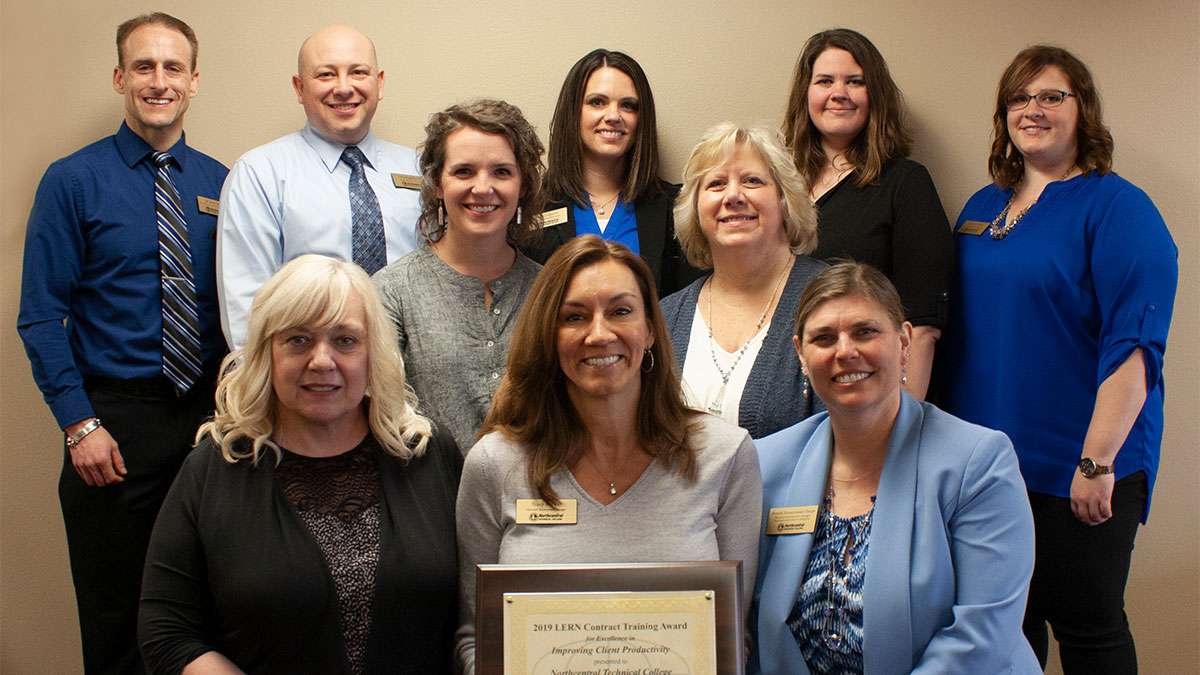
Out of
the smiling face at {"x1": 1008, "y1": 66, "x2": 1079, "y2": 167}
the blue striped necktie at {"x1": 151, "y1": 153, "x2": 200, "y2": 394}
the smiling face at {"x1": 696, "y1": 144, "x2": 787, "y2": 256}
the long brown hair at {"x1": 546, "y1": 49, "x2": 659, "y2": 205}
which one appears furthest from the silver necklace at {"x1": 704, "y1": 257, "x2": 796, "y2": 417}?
the blue striped necktie at {"x1": 151, "y1": 153, "x2": 200, "y2": 394}

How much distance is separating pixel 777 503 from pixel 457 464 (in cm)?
70

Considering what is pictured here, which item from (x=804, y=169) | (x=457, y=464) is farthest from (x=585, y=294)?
(x=804, y=169)

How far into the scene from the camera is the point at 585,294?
2285mm

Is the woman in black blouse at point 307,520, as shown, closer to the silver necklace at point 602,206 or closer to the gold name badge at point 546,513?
the gold name badge at point 546,513

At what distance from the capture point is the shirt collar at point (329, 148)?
339 centimetres

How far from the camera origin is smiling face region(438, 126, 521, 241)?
111 inches

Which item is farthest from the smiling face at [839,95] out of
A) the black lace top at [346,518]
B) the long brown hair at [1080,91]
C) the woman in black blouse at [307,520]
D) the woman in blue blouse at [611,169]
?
the black lace top at [346,518]

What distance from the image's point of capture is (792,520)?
2.32 m

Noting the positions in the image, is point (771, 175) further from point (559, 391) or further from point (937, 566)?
point (937, 566)

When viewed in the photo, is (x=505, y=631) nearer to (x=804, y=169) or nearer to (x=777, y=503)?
(x=777, y=503)

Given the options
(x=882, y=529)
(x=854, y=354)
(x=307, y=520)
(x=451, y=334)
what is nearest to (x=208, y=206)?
(x=451, y=334)

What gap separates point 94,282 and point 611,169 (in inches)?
63.6

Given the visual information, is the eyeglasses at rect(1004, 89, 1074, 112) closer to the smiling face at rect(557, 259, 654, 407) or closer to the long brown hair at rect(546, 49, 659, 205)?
the long brown hair at rect(546, 49, 659, 205)

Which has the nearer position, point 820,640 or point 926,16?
point 820,640
